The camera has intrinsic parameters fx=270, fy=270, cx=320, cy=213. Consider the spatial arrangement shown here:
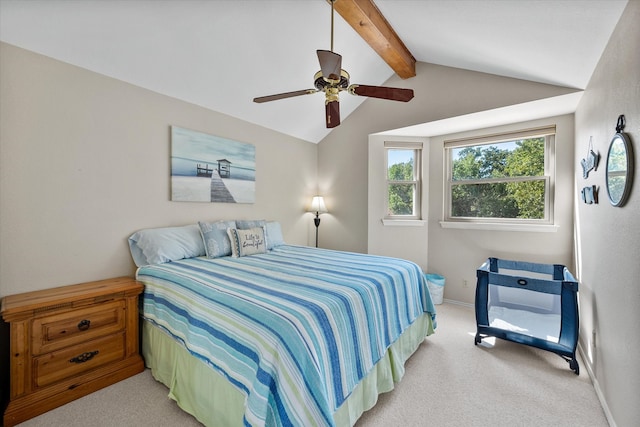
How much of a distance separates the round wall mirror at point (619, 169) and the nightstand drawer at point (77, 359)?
10.9ft

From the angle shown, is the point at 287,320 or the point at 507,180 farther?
the point at 507,180

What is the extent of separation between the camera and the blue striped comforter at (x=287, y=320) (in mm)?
1174

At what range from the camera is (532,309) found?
2381 millimetres

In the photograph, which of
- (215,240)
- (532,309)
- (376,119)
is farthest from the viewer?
(376,119)

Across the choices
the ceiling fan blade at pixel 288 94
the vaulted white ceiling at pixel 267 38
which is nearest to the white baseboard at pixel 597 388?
the vaulted white ceiling at pixel 267 38

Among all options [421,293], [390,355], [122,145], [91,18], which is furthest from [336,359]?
[91,18]

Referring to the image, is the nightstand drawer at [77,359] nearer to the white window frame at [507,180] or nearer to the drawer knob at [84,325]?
the drawer knob at [84,325]

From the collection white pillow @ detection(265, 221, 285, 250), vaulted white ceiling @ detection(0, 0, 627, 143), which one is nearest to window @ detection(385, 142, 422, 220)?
vaulted white ceiling @ detection(0, 0, 627, 143)

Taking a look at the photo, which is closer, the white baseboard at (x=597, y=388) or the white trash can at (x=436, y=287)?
the white baseboard at (x=597, y=388)

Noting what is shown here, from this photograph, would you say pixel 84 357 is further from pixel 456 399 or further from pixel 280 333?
pixel 456 399

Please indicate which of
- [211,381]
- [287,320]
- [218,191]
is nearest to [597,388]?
[287,320]

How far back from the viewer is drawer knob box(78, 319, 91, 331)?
1853 mm

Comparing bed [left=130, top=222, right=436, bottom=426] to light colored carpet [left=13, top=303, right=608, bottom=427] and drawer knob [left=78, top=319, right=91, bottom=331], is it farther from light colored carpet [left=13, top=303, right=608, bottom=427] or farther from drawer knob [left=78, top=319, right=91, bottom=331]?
drawer knob [left=78, top=319, right=91, bottom=331]

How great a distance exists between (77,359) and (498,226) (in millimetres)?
4153
